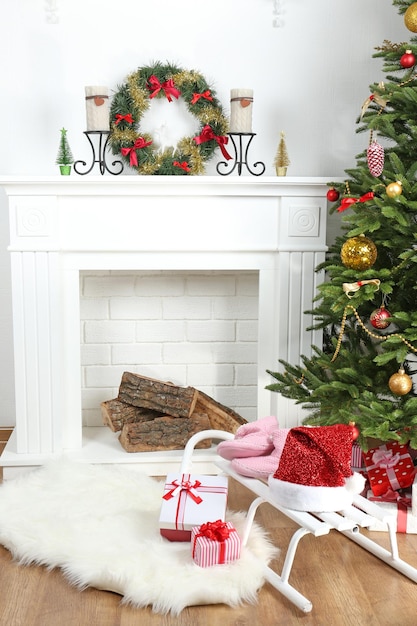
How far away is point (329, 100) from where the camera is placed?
303 centimetres

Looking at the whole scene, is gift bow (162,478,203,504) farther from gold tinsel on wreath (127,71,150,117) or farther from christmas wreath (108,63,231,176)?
gold tinsel on wreath (127,71,150,117)

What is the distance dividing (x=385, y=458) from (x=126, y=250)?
1.19 metres

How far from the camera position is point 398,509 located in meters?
2.47

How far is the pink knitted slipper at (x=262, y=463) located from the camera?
2.21m

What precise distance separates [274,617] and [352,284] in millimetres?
971

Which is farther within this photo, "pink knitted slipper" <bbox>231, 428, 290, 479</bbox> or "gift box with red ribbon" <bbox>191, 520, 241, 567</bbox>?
"pink knitted slipper" <bbox>231, 428, 290, 479</bbox>

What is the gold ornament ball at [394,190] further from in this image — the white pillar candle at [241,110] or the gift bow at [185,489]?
the gift bow at [185,489]

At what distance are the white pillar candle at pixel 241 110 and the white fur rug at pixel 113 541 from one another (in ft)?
4.37

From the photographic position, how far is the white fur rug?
2.01 meters

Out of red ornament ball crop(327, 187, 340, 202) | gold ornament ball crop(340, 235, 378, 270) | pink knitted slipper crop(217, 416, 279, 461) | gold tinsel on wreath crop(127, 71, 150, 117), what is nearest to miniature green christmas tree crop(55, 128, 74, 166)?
gold tinsel on wreath crop(127, 71, 150, 117)

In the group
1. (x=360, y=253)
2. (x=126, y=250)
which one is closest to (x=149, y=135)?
(x=126, y=250)

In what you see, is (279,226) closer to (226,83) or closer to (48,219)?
(226,83)

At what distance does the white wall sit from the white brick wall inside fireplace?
0.48m

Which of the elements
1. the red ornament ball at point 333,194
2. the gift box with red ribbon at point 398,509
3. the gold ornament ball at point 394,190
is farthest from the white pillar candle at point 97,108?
the gift box with red ribbon at point 398,509
